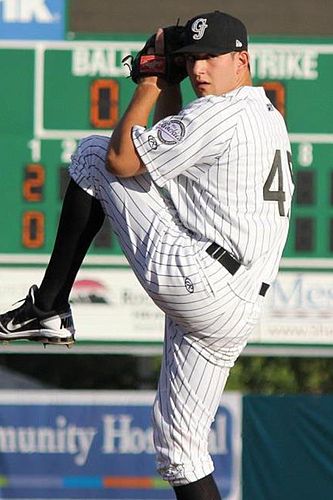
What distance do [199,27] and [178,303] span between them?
734mm

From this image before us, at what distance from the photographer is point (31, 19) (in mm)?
7434

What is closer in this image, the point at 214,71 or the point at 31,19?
the point at 214,71

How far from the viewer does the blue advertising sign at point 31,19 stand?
7.41 metres

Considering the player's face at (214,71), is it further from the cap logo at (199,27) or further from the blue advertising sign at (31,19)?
the blue advertising sign at (31,19)

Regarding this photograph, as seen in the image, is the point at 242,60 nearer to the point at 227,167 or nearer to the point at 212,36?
the point at 212,36

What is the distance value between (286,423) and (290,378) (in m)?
8.56

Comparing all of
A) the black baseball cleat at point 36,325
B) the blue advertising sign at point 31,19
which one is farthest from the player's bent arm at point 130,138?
the blue advertising sign at point 31,19

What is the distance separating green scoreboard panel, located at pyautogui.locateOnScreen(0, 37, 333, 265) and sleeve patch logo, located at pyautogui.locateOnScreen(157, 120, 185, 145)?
3.77 m

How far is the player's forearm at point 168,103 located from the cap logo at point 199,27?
0.24 m

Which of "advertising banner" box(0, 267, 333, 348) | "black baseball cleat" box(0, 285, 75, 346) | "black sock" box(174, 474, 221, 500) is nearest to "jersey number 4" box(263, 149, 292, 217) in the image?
"black baseball cleat" box(0, 285, 75, 346)

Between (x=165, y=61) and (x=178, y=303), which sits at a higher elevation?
(x=165, y=61)

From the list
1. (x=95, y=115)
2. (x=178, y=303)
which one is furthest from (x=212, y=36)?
(x=95, y=115)

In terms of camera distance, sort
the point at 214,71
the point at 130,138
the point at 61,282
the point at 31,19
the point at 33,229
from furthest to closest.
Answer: the point at 31,19 < the point at 33,229 < the point at 61,282 < the point at 214,71 < the point at 130,138

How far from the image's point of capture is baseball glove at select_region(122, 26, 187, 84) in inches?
142
